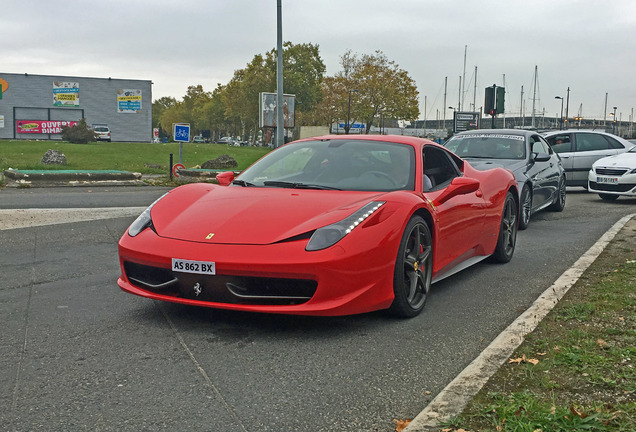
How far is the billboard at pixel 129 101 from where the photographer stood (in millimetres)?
79438

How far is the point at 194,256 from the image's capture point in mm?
4062

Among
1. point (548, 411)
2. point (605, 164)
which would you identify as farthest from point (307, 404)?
point (605, 164)

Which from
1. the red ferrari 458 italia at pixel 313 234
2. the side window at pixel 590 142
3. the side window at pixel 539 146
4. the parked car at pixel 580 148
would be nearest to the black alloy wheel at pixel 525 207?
the side window at pixel 539 146

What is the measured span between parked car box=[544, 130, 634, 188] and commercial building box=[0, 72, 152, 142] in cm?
6365

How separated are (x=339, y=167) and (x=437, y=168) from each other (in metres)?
0.93

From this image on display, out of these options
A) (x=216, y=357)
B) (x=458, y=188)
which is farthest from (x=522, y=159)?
(x=216, y=357)

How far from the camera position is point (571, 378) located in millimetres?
3273

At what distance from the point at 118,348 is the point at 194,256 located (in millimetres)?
664

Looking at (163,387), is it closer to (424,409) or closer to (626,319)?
(424,409)

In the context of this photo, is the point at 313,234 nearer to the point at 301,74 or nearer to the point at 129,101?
the point at 301,74

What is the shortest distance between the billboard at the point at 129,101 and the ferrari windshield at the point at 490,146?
73502mm

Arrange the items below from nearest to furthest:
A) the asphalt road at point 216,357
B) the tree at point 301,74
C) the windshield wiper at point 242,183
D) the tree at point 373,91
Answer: the asphalt road at point 216,357
the windshield wiper at point 242,183
the tree at point 373,91
the tree at point 301,74

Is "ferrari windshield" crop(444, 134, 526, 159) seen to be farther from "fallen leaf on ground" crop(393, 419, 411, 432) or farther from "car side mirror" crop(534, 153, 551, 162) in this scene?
"fallen leaf on ground" crop(393, 419, 411, 432)

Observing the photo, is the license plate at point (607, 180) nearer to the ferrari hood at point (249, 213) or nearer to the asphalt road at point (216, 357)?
the asphalt road at point (216, 357)
